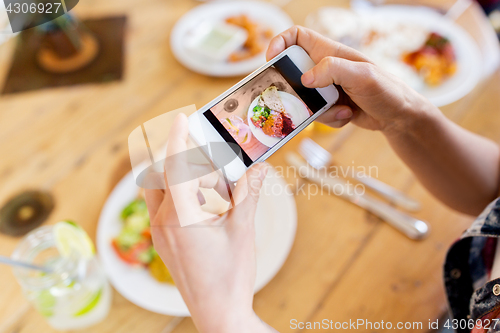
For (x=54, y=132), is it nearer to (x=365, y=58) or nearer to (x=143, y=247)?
(x=143, y=247)

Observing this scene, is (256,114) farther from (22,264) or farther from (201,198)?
(22,264)

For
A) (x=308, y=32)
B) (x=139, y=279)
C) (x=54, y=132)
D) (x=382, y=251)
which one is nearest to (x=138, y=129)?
(x=54, y=132)

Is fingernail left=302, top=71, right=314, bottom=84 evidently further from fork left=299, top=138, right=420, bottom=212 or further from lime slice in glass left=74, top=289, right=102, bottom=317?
lime slice in glass left=74, top=289, right=102, bottom=317

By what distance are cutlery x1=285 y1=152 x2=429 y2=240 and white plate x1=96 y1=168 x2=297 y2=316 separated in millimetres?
62

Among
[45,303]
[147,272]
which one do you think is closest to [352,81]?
[147,272]

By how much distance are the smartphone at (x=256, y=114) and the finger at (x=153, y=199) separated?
0.28ft

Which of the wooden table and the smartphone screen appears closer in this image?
the smartphone screen

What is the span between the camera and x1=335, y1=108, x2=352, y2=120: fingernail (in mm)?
533

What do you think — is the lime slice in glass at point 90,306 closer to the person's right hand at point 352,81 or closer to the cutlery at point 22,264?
the cutlery at point 22,264

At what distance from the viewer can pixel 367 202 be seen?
0.66 metres

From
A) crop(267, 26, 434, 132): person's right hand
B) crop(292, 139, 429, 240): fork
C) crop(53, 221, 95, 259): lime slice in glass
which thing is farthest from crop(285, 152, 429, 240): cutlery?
crop(53, 221, 95, 259): lime slice in glass

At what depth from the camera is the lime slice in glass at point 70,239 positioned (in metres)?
0.55

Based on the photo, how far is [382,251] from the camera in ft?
2.05

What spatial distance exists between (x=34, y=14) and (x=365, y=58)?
77cm
